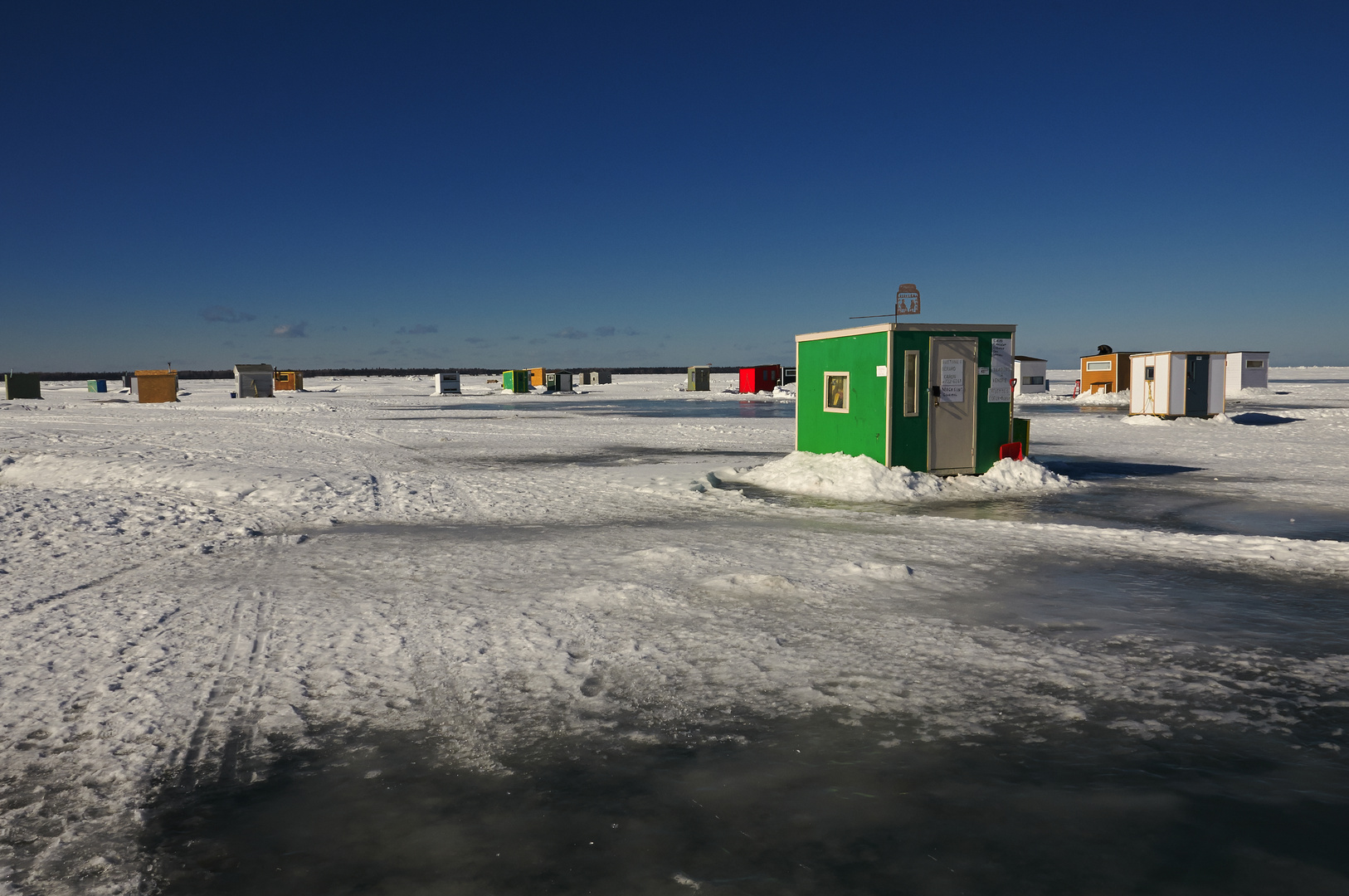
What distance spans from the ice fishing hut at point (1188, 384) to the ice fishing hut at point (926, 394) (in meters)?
17.8

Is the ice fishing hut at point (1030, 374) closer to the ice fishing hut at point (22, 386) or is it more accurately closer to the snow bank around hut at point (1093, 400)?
the snow bank around hut at point (1093, 400)

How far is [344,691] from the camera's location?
5.13 metres

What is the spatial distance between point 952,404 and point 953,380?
1.37 feet

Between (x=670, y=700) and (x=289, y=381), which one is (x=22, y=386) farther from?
(x=670, y=700)

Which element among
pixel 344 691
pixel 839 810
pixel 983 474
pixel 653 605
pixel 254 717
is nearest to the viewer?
pixel 839 810

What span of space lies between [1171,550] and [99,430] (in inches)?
1070

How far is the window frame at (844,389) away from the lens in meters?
15.5

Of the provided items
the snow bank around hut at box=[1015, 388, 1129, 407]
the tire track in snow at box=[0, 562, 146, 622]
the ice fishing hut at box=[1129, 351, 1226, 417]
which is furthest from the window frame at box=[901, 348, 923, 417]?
the snow bank around hut at box=[1015, 388, 1129, 407]

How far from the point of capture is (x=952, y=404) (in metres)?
14.8

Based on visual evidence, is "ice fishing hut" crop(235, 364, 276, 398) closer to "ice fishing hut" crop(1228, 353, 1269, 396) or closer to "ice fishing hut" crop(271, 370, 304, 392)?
"ice fishing hut" crop(271, 370, 304, 392)

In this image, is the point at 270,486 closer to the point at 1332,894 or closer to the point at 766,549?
the point at 766,549

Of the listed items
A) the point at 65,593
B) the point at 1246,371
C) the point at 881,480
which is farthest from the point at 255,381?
the point at 1246,371

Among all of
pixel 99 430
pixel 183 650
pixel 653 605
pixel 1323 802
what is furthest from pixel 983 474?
pixel 99 430

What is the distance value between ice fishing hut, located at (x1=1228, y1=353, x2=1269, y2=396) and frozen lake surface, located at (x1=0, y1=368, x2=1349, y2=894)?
48.1 metres
